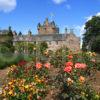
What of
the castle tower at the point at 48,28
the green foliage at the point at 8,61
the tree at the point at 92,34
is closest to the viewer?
the green foliage at the point at 8,61

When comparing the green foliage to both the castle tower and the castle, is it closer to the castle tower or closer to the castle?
the castle

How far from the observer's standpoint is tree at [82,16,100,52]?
8644 cm

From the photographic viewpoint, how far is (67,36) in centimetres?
11319

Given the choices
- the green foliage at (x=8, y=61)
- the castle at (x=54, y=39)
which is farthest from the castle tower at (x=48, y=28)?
the green foliage at (x=8, y=61)

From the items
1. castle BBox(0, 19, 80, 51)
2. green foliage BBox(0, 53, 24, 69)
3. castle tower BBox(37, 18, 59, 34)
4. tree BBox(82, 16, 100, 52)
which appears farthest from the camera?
castle tower BBox(37, 18, 59, 34)

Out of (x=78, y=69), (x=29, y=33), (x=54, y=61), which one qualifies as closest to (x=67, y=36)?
(x=29, y=33)

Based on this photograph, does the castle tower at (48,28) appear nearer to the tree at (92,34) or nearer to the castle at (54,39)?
the castle at (54,39)

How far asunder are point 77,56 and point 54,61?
125 cm

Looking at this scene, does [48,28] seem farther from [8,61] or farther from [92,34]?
[8,61]

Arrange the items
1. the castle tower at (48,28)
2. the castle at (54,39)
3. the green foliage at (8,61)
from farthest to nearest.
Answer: the castle tower at (48,28) < the castle at (54,39) < the green foliage at (8,61)

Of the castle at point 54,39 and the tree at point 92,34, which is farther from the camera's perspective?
the castle at point 54,39

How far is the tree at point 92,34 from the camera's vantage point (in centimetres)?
8644

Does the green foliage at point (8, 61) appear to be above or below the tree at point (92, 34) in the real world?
below

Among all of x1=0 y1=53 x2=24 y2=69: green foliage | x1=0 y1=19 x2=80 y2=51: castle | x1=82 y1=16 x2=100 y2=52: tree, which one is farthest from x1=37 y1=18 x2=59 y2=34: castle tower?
x1=0 y1=53 x2=24 y2=69: green foliage
